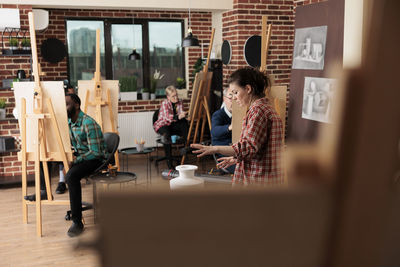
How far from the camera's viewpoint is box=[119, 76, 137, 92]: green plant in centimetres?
709

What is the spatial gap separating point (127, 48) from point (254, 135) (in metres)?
5.69

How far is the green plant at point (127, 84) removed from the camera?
23.3ft

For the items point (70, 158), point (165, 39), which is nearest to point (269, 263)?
point (70, 158)

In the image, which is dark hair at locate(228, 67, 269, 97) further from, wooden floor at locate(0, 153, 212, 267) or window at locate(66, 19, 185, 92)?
window at locate(66, 19, 185, 92)

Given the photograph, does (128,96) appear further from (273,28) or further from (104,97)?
(273,28)

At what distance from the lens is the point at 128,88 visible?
712 cm

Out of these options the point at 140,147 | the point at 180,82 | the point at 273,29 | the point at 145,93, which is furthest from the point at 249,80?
the point at 180,82

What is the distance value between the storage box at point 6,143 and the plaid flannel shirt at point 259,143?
13.0ft

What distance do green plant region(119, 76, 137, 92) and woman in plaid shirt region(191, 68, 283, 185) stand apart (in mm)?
5157

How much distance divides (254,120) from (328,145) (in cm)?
190

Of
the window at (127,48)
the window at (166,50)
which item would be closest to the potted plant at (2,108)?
the window at (127,48)

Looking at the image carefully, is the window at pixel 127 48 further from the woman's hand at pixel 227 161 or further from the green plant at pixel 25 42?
the woman's hand at pixel 227 161

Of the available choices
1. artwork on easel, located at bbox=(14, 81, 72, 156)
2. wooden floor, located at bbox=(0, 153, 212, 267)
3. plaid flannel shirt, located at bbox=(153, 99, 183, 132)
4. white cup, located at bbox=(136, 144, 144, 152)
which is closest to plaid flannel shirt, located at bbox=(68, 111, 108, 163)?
artwork on easel, located at bbox=(14, 81, 72, 156)

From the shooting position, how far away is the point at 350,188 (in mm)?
Answer: 161
